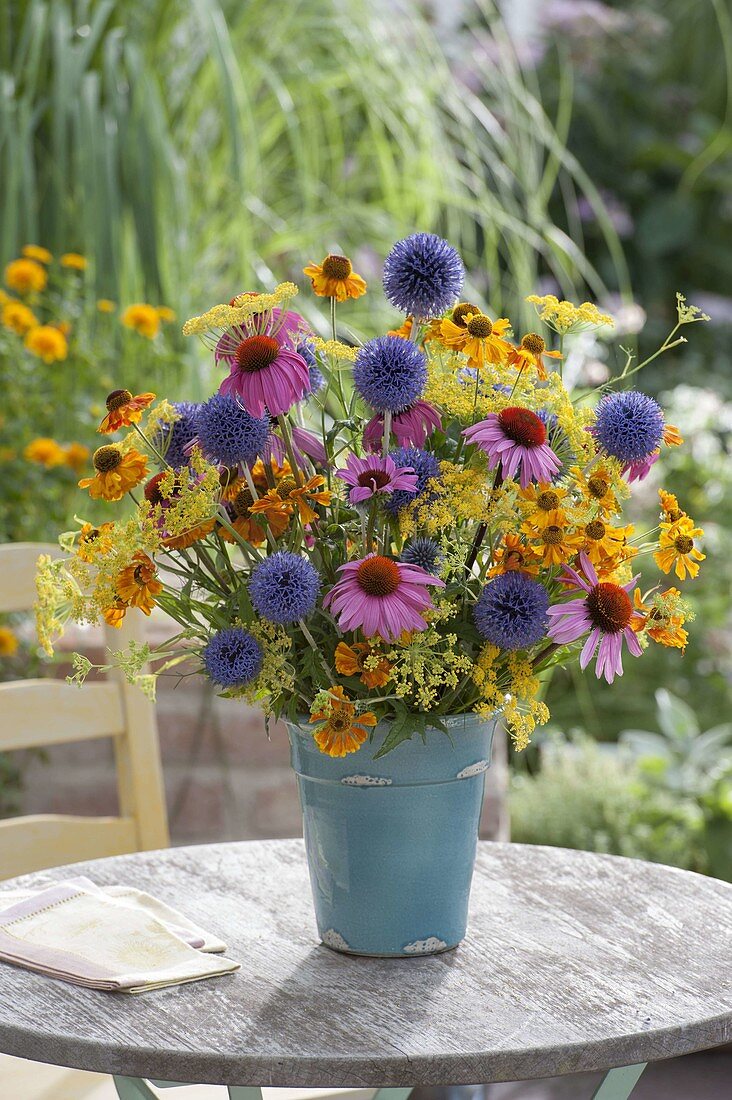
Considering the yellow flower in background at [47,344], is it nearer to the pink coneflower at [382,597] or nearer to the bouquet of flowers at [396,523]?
the bouquet of flowers at [396,523]

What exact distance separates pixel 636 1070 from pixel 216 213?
6.59 feet

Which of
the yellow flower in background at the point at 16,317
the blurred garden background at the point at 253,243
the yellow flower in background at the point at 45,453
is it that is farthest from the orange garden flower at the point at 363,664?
the yellow flower in background at the point at 16,317

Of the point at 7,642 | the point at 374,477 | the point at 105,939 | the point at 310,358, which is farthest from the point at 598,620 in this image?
the point at 7,642

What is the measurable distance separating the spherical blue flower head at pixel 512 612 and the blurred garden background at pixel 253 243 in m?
1.08

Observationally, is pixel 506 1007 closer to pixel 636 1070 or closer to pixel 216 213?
pixel 636 1070

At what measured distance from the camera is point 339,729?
2.80 feet

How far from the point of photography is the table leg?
2.94ft

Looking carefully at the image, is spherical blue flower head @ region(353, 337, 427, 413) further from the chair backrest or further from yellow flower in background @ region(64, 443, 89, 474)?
yellow flower in background @ region(64, 443, 89, 474)

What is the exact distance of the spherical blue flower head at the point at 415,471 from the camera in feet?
2.82

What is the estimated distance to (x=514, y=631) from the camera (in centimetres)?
84

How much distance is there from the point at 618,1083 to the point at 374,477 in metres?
0.45

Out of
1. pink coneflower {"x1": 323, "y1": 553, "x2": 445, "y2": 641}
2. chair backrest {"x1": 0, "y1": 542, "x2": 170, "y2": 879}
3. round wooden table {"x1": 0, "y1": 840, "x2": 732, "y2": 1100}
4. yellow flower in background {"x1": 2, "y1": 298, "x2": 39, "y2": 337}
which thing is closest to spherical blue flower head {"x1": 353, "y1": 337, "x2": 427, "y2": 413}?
pink coneflower {"x1": 323, "y1": 553, "x2": 445, "y2": 641}

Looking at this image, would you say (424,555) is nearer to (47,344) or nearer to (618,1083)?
(618,1083)

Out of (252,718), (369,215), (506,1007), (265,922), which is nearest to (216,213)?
(369,215)
